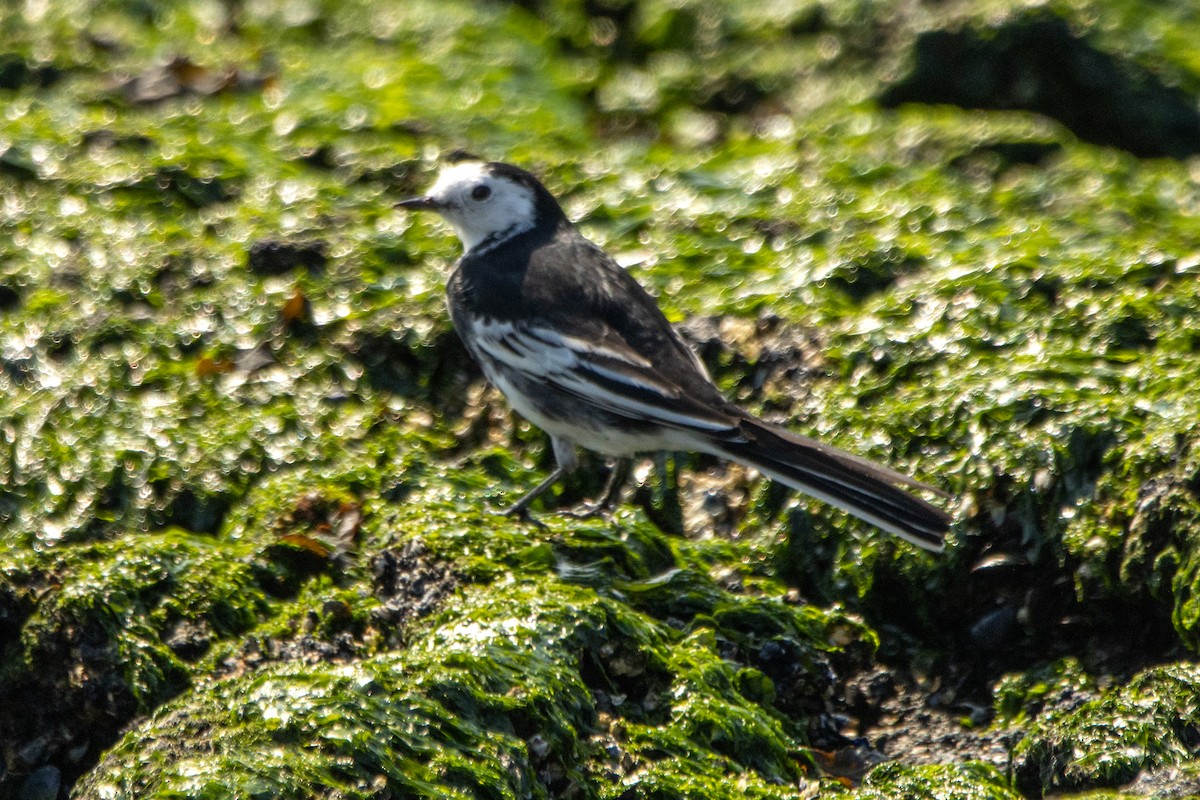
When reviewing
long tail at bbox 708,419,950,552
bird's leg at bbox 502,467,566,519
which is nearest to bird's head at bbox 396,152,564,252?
bird's leg at bbox 502,467,566,519

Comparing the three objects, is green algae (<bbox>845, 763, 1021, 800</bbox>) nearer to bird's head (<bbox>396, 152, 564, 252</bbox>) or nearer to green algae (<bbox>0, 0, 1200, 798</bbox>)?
green algae (<bbox>0, 0, 1200, 798</bbox>)

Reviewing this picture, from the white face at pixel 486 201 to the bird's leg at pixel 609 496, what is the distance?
122 cm

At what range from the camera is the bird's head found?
6.66m

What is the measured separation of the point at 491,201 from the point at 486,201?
0.08 ft

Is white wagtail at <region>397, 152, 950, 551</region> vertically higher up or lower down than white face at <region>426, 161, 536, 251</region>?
lower down

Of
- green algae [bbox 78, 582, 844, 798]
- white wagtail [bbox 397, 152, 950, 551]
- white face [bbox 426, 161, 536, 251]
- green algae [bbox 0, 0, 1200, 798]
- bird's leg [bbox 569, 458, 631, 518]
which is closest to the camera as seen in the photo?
green algae [bbox 78, 582, 844, 798]

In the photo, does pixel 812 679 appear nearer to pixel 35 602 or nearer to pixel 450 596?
pixel 450 596

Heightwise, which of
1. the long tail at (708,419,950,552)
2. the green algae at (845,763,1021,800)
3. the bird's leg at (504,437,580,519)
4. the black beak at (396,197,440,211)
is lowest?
the bird's leg at (504,437,580,519)

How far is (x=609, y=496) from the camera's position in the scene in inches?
245

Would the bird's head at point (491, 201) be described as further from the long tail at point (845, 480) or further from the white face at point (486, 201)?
the long tail at point (845, 480)

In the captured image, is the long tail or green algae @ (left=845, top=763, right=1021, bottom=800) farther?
the long tail

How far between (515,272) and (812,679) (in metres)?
2.13

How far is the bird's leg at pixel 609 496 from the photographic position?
614 cm

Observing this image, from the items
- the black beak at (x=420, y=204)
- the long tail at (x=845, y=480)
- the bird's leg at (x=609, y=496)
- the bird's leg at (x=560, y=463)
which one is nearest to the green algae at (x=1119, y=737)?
the long tail at (x=845, y=480)
